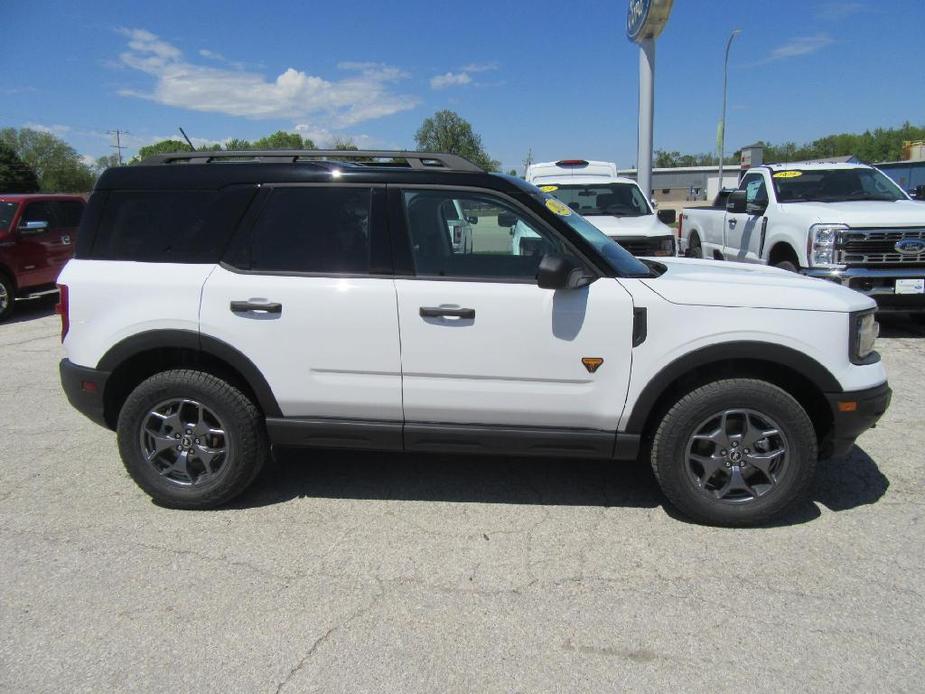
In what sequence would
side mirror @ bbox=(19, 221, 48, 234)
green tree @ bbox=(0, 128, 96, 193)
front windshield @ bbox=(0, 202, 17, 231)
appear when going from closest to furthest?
1. front windshield @ bbox=(0, 202, 17, 231)
2. side mirror @ bbox=(19, 221, 48, 234)
3. green tree @ bbox=(0, 128, 96, 193)

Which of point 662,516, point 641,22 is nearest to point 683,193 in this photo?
point 641,22

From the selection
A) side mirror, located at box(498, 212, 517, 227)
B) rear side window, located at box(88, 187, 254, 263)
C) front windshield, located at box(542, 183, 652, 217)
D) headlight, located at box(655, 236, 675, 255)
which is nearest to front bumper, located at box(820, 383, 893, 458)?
side mirror, located at box(498, 212, 517, 227)

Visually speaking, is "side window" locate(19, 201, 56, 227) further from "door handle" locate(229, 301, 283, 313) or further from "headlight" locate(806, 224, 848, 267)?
"headlight" locate(806, 224, 848, 267)

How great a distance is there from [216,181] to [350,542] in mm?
2089

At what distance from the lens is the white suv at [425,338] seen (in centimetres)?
335

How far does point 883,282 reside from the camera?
729 centimetres

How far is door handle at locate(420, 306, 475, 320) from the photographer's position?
11.1 feet

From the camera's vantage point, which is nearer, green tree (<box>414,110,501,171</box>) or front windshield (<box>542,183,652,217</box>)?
front windshield (<box>542,183,652,217</box>)

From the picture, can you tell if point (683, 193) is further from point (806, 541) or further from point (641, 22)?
point (806, 541)

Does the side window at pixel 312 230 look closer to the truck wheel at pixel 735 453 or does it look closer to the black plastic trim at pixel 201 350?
the black plastic trim at pixel 201 350

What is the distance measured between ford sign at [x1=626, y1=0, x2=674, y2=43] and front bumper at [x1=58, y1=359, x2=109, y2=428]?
13.7 metres

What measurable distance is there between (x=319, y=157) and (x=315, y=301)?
0.99m

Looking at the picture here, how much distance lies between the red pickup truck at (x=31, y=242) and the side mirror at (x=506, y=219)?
28.5 ft

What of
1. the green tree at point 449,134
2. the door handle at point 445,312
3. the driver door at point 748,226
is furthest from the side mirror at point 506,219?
the green tree at point 449,134
